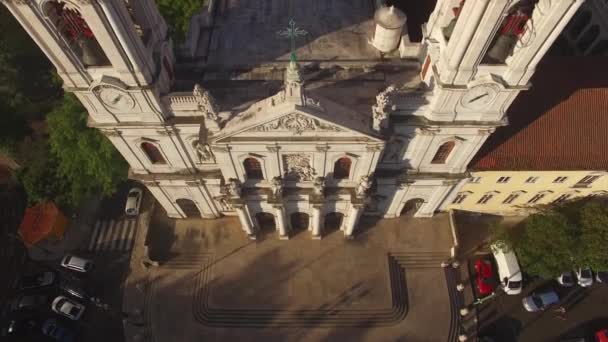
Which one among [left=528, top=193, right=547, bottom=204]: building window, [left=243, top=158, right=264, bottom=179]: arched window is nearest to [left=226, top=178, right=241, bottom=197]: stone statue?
[left=243, top=158, right=264, bottom=179]: arched window

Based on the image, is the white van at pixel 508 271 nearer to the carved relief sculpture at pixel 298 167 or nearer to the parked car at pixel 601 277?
the parked car at pixel 601 277

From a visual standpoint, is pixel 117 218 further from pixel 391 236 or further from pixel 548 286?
pixel 548 286

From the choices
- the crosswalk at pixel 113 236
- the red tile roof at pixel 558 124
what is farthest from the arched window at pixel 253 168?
the crosswalk at pixel 113 236

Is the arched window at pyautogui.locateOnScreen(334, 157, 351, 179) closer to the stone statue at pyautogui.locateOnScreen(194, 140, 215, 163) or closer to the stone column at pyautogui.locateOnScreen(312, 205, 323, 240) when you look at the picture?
the stone column at pyautogui.locateOnScreen(312, 205, 323, 240)

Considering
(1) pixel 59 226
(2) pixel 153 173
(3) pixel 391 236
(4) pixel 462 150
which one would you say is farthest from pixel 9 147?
(4) pixel 462 150

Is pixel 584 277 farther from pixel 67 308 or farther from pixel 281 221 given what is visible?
pixel 67 308

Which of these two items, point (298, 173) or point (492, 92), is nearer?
point (492, 92)
